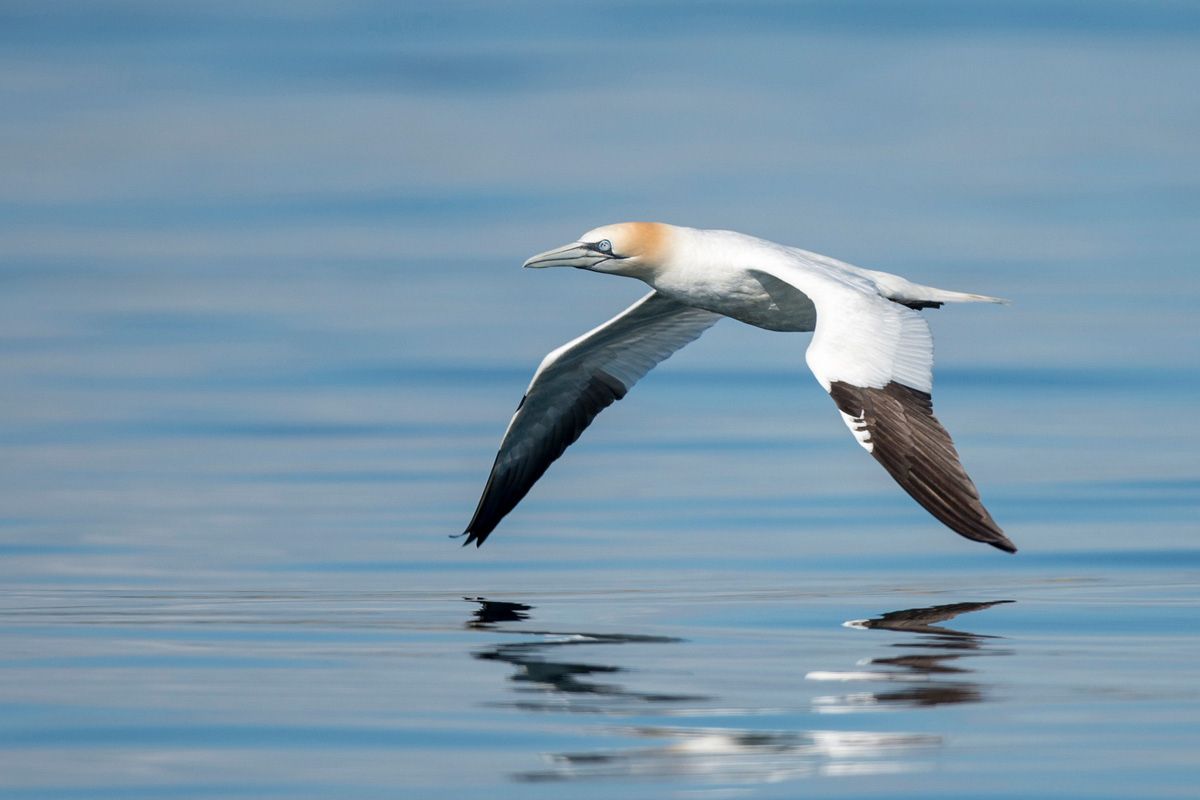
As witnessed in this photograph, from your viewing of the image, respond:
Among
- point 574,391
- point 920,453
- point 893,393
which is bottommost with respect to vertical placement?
point 920,453

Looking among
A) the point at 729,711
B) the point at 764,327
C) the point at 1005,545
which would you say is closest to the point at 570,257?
the point at 764,327

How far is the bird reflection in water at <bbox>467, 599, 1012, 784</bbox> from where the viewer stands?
7.57 m

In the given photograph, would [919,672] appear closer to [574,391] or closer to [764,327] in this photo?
[764,327]

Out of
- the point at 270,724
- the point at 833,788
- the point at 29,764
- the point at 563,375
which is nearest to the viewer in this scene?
the point at 833,788

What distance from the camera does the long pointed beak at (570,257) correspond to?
14820mm

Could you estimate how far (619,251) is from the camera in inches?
583

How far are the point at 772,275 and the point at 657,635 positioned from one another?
403 cm

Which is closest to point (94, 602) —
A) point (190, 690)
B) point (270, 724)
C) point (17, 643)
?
point (17, 643)

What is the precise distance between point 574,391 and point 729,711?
27.5ft

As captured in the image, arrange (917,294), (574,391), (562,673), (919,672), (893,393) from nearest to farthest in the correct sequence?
(919,672)
(562,673)
(893,393)
(917,294)
(574,391)

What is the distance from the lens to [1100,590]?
1338 cm

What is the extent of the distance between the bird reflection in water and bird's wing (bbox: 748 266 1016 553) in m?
0.88

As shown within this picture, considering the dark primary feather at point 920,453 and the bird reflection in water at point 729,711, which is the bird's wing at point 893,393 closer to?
the dark primary feather at point 920,453

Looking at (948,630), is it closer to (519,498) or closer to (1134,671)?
(1134,671)
